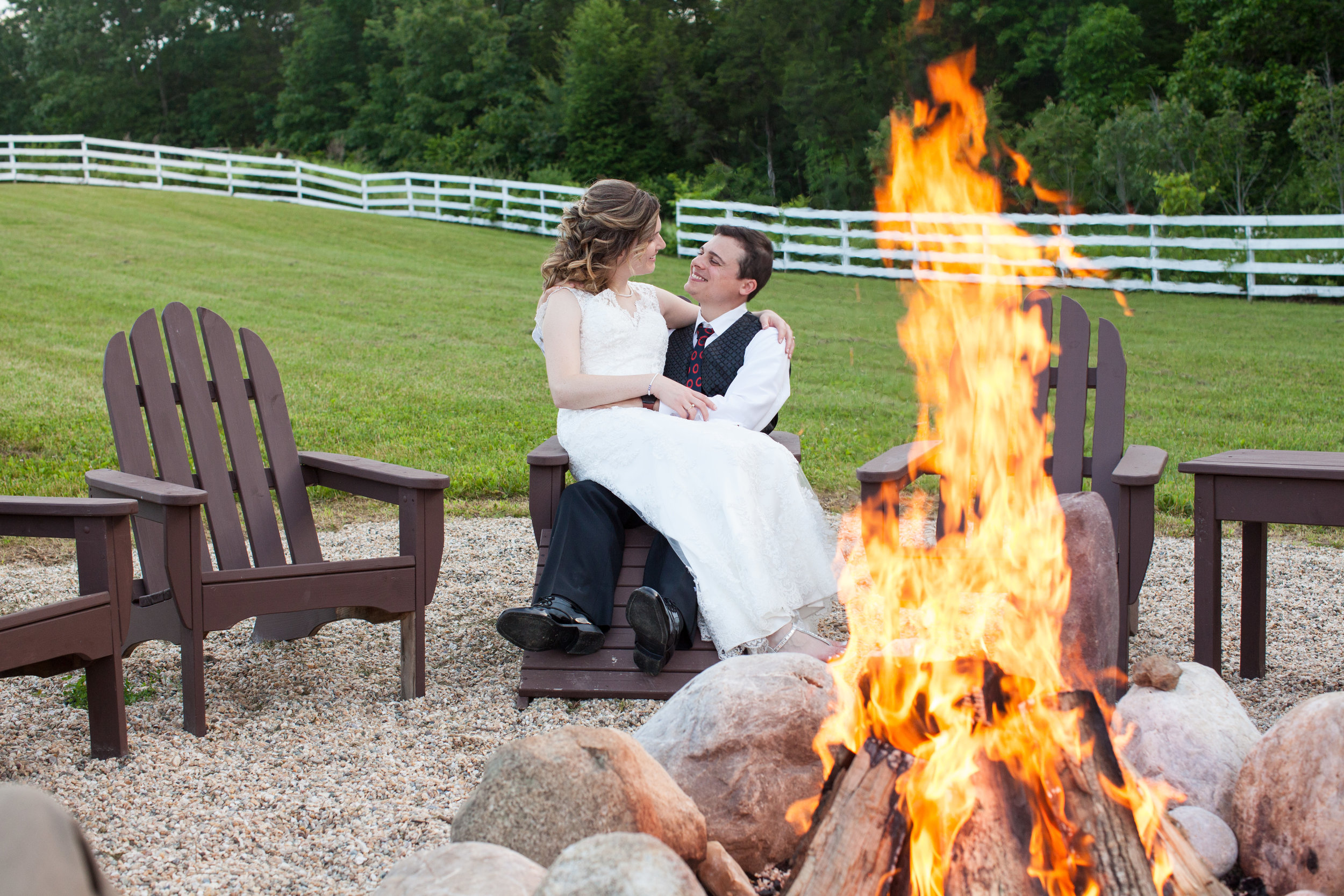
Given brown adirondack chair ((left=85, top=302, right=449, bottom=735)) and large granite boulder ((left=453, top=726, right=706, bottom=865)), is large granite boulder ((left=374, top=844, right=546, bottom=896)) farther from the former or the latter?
brown adirondack chair ((left=85, top=302, right=449, bottom=735))

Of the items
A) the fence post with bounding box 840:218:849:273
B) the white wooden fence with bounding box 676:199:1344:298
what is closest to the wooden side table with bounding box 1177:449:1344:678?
the white wooden fence with bounding box 676:199:1344:298

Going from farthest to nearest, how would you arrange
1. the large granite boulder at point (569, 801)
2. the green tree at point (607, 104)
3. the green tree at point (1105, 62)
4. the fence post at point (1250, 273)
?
the green tree at point (607, 104) < the green tree at point (1105, 62) < the fence post at point (1250, 273) < the large granite boulder at point (569, 801)

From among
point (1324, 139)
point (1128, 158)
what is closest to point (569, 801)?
point (1324, 139)

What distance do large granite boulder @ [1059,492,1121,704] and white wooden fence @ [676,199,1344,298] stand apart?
9585 mm

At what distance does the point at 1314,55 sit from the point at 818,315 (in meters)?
12.3

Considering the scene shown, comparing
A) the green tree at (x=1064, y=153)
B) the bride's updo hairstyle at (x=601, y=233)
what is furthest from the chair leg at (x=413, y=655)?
the green tree at (x=1064, y=153)

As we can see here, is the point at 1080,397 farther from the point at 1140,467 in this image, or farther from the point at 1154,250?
the point at 1154,250

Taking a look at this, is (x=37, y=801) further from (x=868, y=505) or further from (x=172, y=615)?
(x=868, y=505)

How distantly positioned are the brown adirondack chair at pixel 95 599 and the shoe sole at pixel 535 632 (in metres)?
0.97

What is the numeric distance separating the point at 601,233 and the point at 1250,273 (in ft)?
40.5

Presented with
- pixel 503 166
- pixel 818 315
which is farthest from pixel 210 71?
pixel 818 315

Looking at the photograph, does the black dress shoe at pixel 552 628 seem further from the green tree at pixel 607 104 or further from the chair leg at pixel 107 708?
the green tree at pixel 607 104

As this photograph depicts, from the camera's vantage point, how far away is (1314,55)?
1855 centimetres

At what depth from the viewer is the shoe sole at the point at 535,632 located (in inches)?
123
